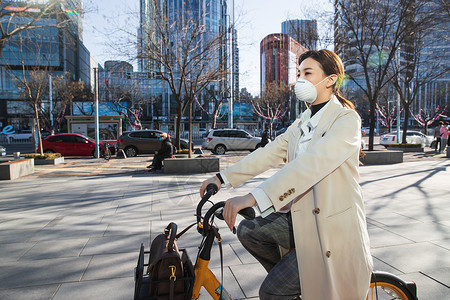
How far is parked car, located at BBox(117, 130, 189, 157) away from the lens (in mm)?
18984

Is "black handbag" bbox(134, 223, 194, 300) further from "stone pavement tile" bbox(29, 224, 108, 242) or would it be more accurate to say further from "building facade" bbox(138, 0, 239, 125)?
"building facade" bbox(138, 0, 239, 125)

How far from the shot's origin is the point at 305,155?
5.28 feet

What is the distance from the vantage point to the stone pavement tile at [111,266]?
3240 mm

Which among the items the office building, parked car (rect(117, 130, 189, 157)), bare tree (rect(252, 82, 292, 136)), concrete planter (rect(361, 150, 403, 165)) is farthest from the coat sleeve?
bare tree (rect(252, 82, 292, 136))

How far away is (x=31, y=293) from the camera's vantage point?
289cm

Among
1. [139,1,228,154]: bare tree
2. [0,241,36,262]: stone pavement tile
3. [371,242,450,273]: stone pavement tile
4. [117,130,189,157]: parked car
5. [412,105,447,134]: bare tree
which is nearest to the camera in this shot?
[371,242,450,273]: stone pavement tile

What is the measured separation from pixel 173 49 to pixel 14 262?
12506 mm

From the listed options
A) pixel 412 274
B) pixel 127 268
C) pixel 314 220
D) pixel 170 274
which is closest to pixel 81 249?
pixel 127 268

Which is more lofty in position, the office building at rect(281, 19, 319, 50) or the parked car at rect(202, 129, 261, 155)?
the office building at rect(281, 19, 319, 50)

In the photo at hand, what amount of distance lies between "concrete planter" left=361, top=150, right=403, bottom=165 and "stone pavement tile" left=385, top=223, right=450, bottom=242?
914 centimetres

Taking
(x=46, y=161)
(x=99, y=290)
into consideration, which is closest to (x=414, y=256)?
(x=99, y=290)

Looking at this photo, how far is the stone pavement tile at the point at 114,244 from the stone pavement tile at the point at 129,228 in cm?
17

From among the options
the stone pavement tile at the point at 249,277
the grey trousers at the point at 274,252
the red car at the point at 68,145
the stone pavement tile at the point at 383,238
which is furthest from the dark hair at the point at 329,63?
the red car at the point at 68,145

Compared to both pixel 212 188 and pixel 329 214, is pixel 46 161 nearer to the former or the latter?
pixel 212 188
